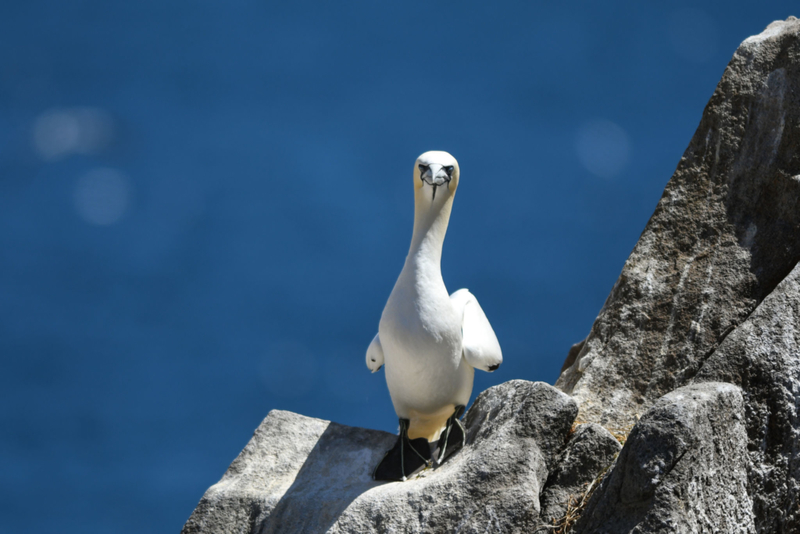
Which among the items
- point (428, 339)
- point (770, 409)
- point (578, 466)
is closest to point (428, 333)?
point (428, 339)

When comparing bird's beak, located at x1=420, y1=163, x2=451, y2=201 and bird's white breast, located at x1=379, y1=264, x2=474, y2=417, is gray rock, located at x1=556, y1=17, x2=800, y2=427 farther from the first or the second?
bird's beak, located at x1=420, y1=163, x2=451, y2=201

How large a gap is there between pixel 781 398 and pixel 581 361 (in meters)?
1.21

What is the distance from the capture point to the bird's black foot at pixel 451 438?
3.25 m

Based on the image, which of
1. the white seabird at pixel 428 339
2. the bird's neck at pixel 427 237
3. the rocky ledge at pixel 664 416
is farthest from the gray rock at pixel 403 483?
the bird's neck at pixel 427 237

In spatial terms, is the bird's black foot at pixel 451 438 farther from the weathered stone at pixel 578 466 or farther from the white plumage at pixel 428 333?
the weathered stone at pixel 578 466

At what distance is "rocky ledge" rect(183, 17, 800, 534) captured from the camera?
2.53 m

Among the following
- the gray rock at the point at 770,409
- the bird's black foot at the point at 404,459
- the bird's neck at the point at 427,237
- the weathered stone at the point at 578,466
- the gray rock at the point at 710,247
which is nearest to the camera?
the gray rock at the point at 770,409

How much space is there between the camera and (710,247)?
12.3 ft

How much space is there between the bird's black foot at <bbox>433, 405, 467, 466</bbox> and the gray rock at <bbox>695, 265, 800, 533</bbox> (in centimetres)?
97

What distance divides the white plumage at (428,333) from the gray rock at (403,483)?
0.16 metres

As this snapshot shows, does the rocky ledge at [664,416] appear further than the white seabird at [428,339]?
No

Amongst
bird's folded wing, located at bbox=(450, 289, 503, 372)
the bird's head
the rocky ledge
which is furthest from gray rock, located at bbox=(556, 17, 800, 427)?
the bird's head

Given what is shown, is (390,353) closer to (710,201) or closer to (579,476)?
(579,476)

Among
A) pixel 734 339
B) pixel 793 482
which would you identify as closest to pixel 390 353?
pixel 734 339
